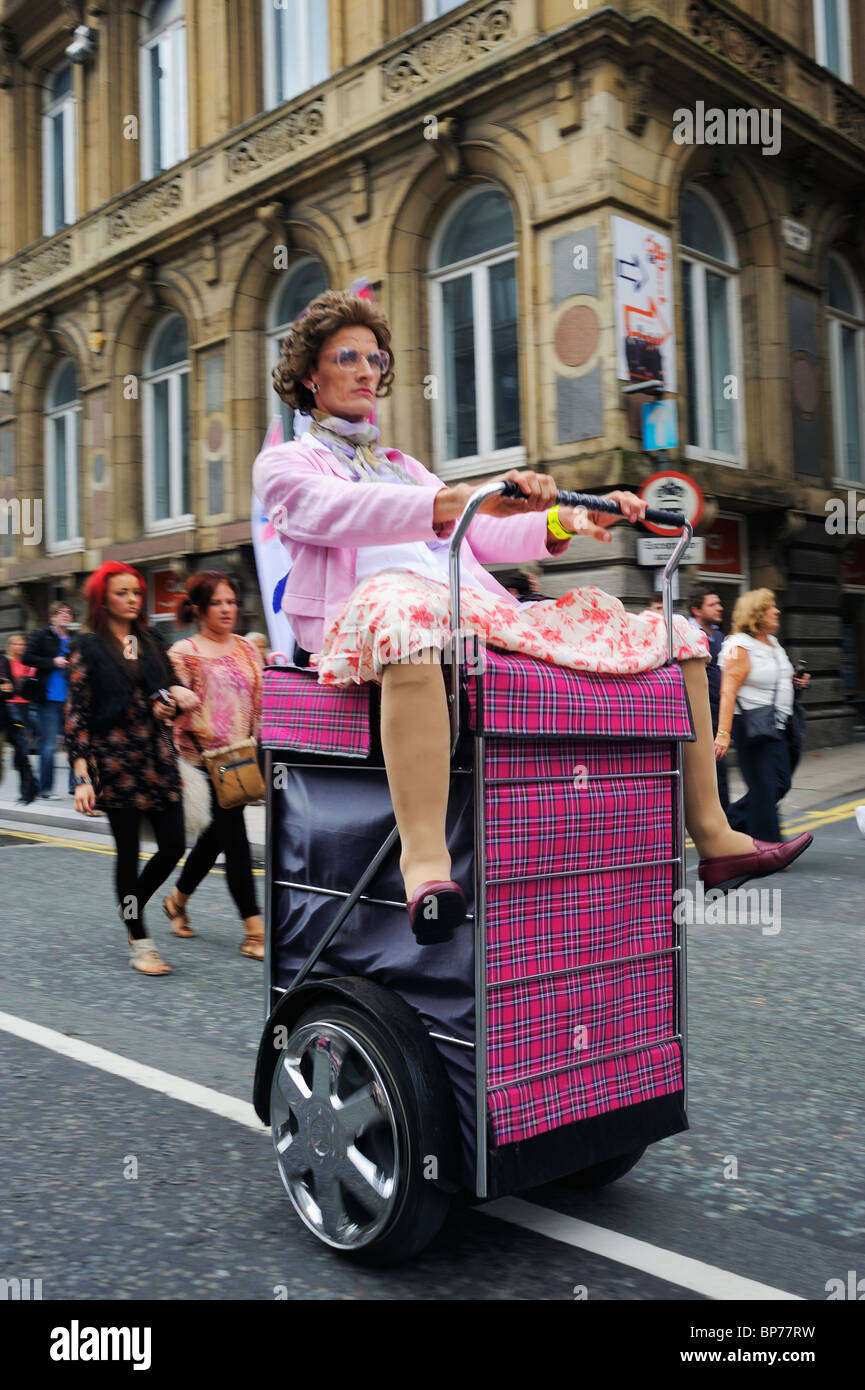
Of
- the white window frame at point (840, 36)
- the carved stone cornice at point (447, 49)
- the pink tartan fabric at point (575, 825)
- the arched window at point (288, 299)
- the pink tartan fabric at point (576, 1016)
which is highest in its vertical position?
the white window frame at point (840, 36)

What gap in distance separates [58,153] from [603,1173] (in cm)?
2461

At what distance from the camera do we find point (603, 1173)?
309 centimetres

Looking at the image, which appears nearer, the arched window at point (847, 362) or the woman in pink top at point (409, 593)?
the woman in pink top at point (409, 593)

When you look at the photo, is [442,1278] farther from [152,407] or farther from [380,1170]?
[152,407]

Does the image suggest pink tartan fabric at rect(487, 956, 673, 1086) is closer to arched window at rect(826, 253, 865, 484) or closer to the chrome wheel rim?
the chrome wheel rim

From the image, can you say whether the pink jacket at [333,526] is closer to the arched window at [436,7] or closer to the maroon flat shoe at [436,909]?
the maroon flat shoe at [436,909]

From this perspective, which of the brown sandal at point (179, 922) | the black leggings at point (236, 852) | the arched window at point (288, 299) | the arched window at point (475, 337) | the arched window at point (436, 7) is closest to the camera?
the black leggings at point (236, 852)

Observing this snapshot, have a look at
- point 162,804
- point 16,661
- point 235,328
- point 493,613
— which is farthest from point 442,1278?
point 235,328

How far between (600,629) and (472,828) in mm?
610

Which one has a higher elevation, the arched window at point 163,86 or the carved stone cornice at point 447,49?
the arched window at point 163,86

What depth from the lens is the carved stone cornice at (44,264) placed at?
71.5ft

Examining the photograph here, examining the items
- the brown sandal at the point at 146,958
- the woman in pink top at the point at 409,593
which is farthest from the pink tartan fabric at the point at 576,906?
the brown sandal at the point at 146,958

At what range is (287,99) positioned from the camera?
57.5ft

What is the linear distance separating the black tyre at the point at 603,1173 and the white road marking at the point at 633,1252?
0.15 meters
